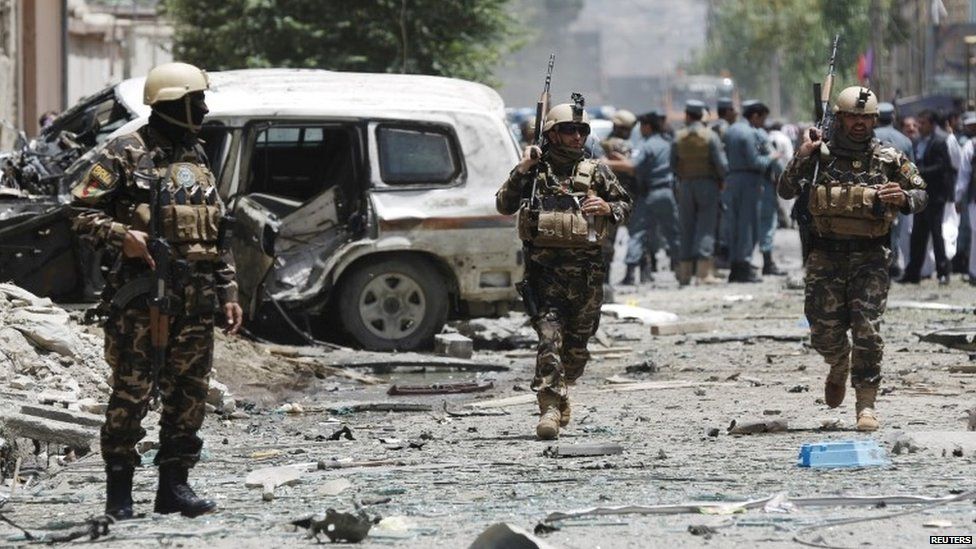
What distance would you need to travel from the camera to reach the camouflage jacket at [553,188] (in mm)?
10273

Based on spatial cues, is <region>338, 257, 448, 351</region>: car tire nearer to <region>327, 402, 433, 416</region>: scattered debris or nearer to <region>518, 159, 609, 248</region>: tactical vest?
<region>327, 402, 433, 416</region>: scattered debris

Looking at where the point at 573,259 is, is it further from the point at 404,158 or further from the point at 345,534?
the point at 404,158

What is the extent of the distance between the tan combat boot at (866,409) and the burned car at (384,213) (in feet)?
15.0

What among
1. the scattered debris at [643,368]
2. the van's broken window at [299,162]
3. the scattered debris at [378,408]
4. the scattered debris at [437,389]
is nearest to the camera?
the scattered debris at [378,408]

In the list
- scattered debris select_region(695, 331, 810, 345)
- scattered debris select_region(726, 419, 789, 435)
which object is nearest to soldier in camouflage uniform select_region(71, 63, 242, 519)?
scattered debris select_region(726, 419, 789, 435)

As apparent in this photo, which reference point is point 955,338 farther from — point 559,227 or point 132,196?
point 132,196

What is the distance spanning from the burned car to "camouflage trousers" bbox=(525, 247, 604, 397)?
3.99 metres

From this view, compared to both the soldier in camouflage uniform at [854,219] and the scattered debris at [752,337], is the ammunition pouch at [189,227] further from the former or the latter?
the scattered debris at [752,337]

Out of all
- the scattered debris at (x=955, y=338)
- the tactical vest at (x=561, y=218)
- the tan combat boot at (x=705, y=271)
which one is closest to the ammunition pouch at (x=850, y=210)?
the tactical vest at (x=561, y=218)

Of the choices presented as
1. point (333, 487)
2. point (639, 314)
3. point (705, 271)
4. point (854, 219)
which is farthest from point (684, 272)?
point (333, 487)

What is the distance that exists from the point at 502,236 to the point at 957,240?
8366mm

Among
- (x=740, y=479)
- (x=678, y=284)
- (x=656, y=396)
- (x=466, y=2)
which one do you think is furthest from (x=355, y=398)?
(x=466, y=2)

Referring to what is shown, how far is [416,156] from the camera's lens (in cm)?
1453

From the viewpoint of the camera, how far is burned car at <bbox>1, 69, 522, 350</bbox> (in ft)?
46.8
